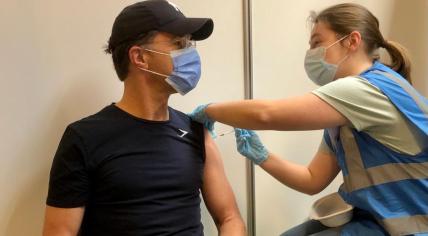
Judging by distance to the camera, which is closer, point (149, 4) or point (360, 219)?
point (149, 4)

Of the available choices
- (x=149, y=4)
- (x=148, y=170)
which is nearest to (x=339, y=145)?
(x=148, y=170)

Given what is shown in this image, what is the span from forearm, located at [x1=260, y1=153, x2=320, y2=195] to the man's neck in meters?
0.50

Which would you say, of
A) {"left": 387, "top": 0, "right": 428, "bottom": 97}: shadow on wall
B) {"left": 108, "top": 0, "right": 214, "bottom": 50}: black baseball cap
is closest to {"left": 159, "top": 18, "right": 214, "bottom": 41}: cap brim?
{"left": 108, "top": 0, "right": 214, "bottom": 50}: black baseball cap

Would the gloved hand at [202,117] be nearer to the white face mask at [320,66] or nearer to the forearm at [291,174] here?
the forearm at [291,174]

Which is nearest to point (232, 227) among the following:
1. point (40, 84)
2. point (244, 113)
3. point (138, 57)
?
point (244, 113)

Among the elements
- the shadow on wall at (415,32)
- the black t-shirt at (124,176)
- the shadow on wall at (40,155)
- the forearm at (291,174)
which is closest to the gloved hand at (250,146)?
the forearm at (291,174)

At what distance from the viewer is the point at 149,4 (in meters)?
1.40

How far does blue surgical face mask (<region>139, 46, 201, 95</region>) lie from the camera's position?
1430 millimetres

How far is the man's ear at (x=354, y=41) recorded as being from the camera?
1.51 meters

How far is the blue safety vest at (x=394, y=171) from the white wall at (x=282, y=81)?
1.74 ft

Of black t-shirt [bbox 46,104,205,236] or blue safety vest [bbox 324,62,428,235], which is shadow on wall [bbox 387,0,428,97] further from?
black t-shirt [bbox 46,104,205,236]

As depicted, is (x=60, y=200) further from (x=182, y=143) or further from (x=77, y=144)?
(x=182, y=143)

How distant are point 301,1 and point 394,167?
902 millimetres

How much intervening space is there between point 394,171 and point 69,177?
98 centimetres
